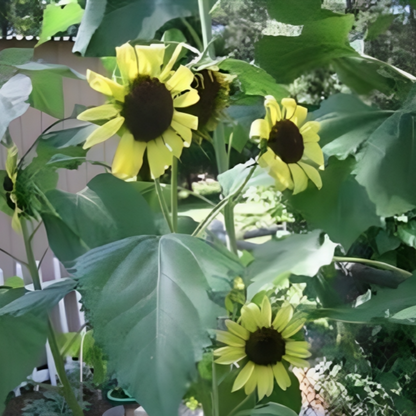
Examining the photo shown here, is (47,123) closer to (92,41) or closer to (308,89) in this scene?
(92,41)

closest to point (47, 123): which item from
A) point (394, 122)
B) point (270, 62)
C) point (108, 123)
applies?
point (108, 123)

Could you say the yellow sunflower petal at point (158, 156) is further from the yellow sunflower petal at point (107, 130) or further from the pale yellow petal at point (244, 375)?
the pale yellow petal at point (244, 375)

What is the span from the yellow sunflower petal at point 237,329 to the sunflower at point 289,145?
0.12 m

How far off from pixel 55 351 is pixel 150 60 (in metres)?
0.24

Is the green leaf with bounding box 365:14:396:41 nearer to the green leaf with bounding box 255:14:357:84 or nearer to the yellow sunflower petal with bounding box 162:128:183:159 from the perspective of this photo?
the green leaf with bounding box 255:14:357:84

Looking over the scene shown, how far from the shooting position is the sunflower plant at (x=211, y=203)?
313 millimetres

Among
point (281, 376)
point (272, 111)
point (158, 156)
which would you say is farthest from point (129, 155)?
point (281, 376)

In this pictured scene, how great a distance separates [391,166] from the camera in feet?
1.32

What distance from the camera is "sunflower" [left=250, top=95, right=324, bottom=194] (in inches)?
14.3

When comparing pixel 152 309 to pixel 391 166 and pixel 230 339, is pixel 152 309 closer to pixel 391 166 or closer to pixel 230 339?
pixel 230 339

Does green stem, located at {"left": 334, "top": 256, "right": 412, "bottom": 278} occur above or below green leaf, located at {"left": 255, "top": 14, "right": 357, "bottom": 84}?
below

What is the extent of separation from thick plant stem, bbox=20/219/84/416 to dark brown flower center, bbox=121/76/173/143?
122 mm

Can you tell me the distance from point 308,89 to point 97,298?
259 mm

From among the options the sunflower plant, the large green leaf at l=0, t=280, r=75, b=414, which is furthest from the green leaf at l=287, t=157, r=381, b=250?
the large green leaf at l=0, t=280, r=75, b=414
